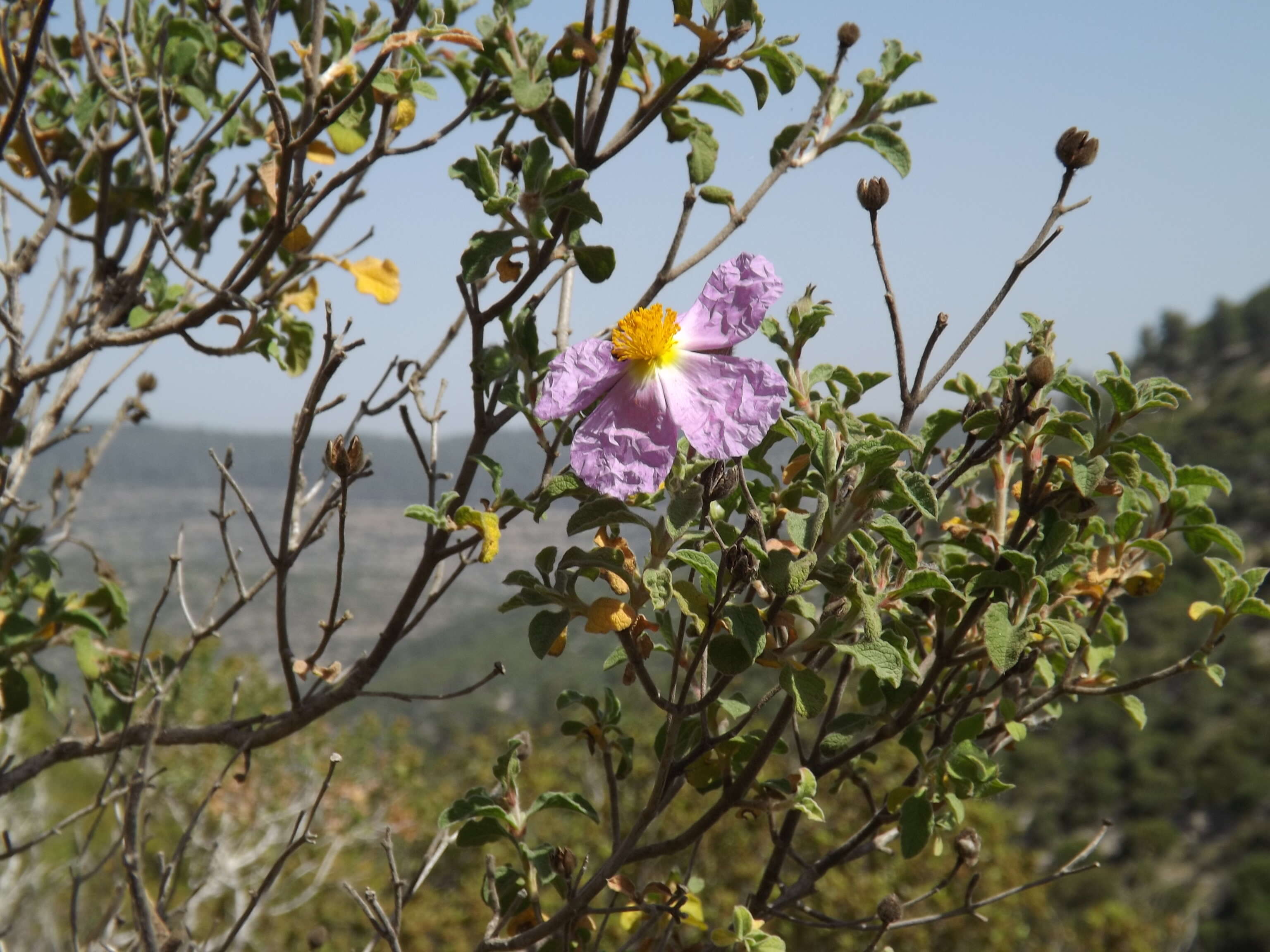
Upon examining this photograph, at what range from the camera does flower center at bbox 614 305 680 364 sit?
1.11 meters

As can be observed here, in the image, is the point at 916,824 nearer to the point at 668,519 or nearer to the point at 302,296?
the point at 668,519

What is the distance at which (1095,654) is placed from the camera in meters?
1.37

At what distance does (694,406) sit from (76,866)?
1.35 metres

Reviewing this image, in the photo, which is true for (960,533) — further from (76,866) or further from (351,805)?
(351,805)

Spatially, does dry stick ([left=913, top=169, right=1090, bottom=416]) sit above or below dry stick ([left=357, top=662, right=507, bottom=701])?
above

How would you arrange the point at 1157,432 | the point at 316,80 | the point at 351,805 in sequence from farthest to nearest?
1. the point at 1157,432
2. the point at 351,805
3. the point at 316,80

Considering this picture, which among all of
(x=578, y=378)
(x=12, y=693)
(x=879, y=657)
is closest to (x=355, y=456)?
(x=578, y=378)

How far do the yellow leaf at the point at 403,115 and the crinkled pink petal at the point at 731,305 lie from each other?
82 cm

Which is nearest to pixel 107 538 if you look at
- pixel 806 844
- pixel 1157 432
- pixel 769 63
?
pixel 1157 432

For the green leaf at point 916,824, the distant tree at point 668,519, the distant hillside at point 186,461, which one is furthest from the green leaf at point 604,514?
the distant hillside at point 186,461

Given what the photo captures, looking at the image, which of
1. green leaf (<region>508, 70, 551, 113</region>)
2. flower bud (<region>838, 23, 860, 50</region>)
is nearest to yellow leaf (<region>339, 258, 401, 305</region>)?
green leaf (<region>508, 70, 551, 113</region>)

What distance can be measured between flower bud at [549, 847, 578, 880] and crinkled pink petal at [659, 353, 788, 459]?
0.62 meters

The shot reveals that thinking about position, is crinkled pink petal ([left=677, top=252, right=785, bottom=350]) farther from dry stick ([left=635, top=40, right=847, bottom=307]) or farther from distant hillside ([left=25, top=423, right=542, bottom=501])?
distant hillside ([left=25, top=423, right=542, bottom=501])

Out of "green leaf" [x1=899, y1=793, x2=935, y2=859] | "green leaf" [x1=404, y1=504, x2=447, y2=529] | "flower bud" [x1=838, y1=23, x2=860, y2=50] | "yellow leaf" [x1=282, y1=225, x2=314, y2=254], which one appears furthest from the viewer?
"yellow leaf" [x1=282, y1=225, x2=314, y2=254]
